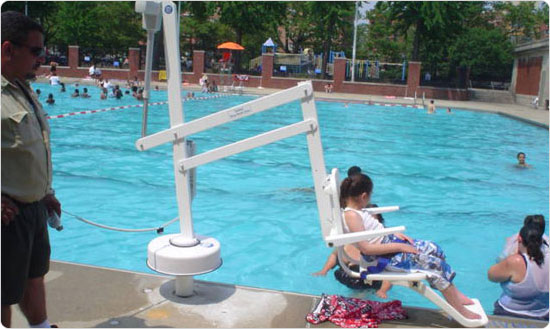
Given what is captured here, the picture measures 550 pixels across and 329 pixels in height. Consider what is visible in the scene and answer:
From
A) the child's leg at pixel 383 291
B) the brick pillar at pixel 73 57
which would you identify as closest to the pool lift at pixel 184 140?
the child's leg at pixel 383 291

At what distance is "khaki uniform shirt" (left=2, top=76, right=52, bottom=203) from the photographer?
2555mm

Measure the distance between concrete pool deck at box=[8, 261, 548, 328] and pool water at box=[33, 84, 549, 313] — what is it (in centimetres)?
165

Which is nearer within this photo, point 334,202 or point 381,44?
point 334,202

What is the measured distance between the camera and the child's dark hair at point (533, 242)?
386 centimetres

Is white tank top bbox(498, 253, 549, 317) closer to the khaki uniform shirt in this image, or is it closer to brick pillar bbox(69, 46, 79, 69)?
the khaki uniform shirt

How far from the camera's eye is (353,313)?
3.57 meters

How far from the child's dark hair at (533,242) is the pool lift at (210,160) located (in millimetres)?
665

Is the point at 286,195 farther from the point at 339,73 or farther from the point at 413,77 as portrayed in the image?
the point at 413,77

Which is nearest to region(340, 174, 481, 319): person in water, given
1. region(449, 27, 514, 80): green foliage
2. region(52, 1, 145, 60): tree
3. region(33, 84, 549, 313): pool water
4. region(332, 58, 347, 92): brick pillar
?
region(33, 84, 549, 313): pool water

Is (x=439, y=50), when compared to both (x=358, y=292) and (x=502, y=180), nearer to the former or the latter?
(x=502, y=180)

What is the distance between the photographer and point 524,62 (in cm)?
3831

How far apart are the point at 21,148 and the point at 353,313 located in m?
2.33

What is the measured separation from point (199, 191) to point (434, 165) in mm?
6633

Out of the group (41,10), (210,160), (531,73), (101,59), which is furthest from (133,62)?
(210,160)
